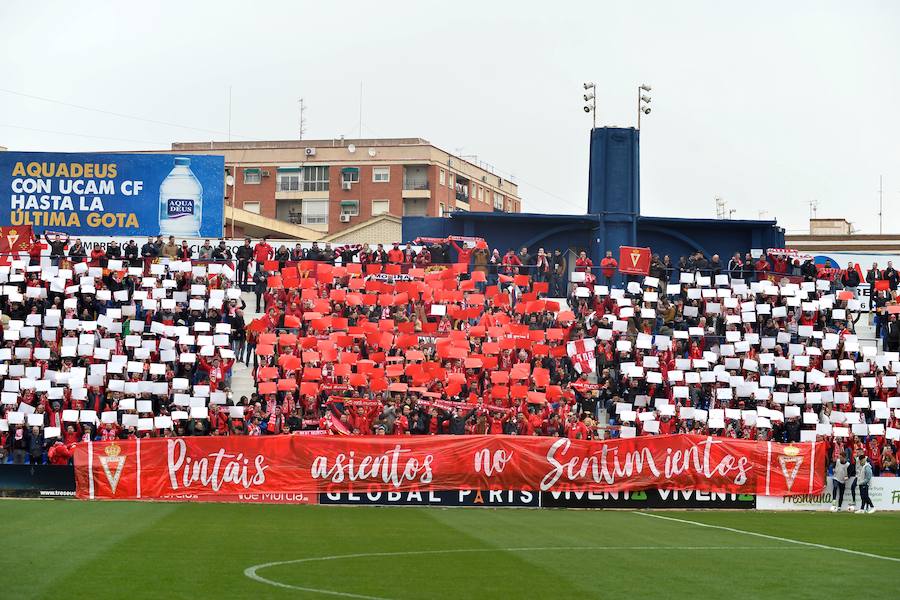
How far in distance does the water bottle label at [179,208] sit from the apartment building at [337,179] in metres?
65.3

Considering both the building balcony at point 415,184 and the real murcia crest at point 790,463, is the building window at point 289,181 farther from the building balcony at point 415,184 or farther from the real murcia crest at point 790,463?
the real murcia crest at point 790,463

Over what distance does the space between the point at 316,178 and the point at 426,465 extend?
287 feet

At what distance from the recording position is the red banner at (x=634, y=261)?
45656 millimetres

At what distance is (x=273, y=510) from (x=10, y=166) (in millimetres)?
26843

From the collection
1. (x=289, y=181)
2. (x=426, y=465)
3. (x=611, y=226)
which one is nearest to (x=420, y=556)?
(x=426, y=465)

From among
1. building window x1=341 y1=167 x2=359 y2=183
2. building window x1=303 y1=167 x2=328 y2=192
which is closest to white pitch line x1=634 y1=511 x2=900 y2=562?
building window x1=341 y1=167 x2=359 y2=183

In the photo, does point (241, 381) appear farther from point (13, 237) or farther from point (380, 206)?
point (380, 206)

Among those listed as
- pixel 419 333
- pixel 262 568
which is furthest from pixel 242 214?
pixel 262 568

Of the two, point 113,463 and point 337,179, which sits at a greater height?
point 337,179

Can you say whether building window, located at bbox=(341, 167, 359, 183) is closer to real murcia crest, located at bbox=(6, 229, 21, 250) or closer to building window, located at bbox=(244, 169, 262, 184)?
building window, located at bbox=(244, 169, 262, 184)

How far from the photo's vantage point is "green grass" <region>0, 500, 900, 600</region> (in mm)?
15492

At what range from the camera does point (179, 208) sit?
5084 centimetres

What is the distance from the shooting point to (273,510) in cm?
3011

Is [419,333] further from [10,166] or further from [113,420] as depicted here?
[10,166]
